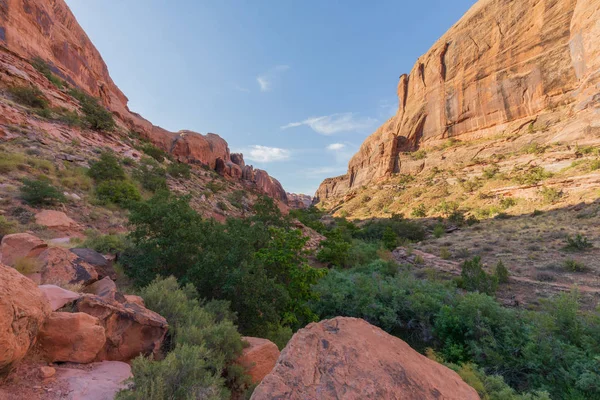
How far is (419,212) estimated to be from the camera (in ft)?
92.7

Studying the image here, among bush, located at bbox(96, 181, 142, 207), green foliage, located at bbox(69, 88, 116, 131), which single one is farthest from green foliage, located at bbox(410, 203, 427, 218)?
green foliage, located at bbox(69, 88, 116, 131)

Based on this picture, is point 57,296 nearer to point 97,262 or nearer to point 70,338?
point 70,338

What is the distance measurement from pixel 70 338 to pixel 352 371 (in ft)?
8.50

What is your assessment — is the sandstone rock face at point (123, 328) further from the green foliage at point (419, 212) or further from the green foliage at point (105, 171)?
the green foliage at point (419, 212)

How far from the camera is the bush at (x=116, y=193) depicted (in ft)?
31.5

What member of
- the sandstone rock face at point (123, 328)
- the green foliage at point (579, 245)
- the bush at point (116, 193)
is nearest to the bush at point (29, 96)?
the bush at point (116, 193)

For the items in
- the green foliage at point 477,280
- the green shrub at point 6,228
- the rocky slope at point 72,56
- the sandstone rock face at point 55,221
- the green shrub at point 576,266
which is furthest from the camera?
the rocky slope at point 72,56

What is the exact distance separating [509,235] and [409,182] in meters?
25.4

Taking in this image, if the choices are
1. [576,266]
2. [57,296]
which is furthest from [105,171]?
[576,266]

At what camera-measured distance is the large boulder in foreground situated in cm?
179

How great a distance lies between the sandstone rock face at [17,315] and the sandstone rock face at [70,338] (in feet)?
0.44

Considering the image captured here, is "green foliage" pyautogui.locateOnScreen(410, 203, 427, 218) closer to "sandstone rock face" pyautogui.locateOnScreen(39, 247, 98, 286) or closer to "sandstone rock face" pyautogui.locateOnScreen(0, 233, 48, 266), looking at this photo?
"sandstone rock face" pyautogui.locateOnScreen(39, 247, 98, 286)

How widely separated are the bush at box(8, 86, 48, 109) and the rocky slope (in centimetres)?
391

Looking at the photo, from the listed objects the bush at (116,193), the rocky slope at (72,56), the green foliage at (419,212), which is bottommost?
the bush at (116,193)
